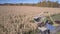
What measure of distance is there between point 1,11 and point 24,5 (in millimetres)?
308

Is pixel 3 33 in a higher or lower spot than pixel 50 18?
lower

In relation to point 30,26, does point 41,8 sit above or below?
above

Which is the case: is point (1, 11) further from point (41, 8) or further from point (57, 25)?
point (57, 25)

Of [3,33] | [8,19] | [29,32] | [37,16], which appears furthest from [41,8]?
[3,33]

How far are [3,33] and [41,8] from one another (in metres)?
0.57

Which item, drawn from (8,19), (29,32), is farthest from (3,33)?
(29,32)

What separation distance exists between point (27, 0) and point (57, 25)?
492mm

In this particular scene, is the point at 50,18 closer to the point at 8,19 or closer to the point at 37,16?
the point at 37,16

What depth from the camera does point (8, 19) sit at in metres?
1.71

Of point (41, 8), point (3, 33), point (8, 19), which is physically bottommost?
point (3, 33)

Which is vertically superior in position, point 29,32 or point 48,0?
point 48,0

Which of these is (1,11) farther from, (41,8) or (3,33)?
(41,8)

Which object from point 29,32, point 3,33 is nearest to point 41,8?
point 29,32

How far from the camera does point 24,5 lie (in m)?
1.72
